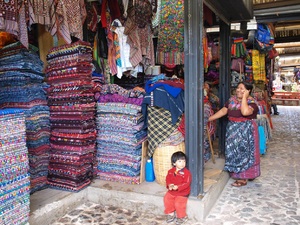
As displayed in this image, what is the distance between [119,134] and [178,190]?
3.86ft

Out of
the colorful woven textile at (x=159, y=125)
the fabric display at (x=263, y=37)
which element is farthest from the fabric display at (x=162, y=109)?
the fabric display at (x=263, y=37)

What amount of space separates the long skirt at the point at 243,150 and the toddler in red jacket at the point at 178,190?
137 cm

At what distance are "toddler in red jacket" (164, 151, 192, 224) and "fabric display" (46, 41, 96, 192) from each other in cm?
121

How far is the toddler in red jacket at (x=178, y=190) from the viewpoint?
346 centimetres

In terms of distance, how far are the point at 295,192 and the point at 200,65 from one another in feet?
7.85

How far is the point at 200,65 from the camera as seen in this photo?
11.5 feet

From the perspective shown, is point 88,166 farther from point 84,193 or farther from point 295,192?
point 295,192

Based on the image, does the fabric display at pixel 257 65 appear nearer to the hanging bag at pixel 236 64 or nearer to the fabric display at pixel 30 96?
the hanging bag at pixel 236 64

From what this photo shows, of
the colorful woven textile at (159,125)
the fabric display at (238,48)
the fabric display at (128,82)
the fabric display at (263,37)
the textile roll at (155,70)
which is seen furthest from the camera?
the fabric display at (263,37)

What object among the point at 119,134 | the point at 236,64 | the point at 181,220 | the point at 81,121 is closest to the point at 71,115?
the point at 81,121

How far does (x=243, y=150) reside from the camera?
14.9 feet

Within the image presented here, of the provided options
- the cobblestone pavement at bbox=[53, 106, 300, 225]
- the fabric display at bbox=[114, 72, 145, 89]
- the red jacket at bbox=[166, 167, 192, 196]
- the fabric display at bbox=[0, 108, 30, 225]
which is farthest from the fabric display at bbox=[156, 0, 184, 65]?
the fabric display at bbox=[0, 108, 30, 225]

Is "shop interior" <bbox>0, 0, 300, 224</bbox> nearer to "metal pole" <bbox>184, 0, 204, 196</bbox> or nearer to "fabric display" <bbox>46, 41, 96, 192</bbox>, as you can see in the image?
"fabric display" <bbox>46, 41, 96, 192</bbox>

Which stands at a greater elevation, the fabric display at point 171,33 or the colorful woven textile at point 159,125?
the fabric display at point 171,33
